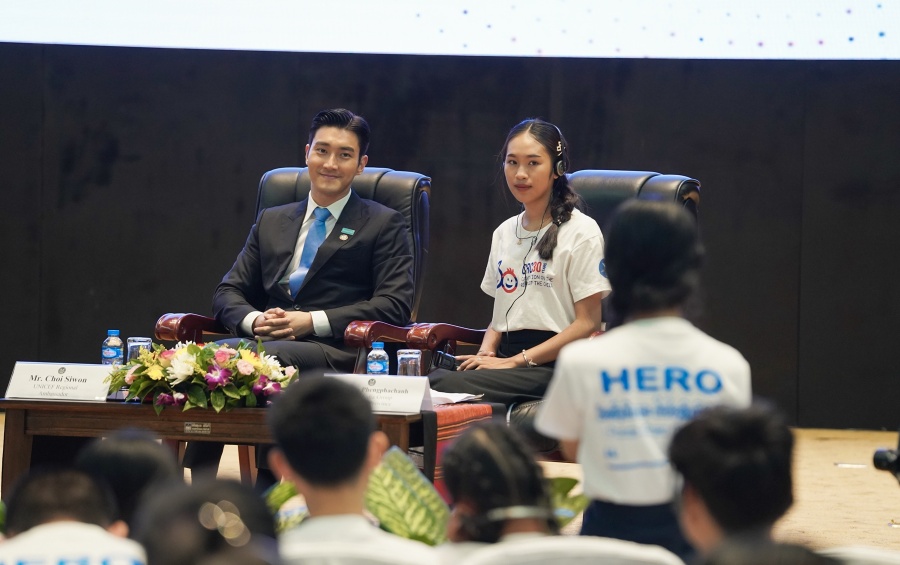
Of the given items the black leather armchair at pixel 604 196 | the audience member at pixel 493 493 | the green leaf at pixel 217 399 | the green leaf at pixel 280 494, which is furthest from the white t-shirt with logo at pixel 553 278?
the audience member at pixel 493 493

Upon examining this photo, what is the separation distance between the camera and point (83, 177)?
5809 mm

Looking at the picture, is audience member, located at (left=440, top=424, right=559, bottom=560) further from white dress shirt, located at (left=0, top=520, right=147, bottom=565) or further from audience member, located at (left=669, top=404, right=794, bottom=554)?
white dress shirt, located at (left=0, top=520, right=147, bottom=565)

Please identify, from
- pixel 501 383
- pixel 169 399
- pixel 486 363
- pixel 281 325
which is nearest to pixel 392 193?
pixel 281 325

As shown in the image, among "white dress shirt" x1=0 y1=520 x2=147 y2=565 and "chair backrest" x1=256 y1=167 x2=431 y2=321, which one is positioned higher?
"chair backrest" x1=256 y1=167 x2=431 y2=321

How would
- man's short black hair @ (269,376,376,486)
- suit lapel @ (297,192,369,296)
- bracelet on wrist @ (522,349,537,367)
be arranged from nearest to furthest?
1. man's short black hair @ (269,376,376,486)
2. bracelet on wrist @ (522,349,537,367)
3. suit lapel @ (297,192,369,296)

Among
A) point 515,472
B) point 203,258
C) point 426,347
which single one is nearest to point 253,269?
point 426,347

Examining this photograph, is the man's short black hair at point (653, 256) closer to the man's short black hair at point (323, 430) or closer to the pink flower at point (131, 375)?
the man's short black hair at point (323, 430)

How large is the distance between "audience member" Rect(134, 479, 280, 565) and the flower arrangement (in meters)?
1.67

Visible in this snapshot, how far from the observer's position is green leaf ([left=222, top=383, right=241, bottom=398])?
107 inches

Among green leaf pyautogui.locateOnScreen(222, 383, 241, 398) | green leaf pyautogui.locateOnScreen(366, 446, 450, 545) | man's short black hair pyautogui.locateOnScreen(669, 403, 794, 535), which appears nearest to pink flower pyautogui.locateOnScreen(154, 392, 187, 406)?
green leaf pyautogui.locateOnScreen(222, 383, 241, 398)

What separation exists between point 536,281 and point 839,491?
1639mm

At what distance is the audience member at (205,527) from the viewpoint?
0.96m

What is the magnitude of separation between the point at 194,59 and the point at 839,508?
371 cm

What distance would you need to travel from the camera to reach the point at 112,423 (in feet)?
9.11
